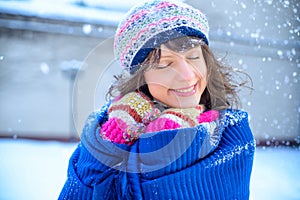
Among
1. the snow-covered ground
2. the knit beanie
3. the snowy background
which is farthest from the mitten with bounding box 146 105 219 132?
the snowy background

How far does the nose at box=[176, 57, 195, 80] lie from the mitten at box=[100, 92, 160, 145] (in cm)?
8

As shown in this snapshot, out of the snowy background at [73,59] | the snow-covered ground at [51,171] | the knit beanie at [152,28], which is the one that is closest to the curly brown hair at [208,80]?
the knit beanie at [152,28]

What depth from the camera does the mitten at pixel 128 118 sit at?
0.70 m

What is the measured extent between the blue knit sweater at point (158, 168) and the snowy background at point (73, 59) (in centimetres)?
149

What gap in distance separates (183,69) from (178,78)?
0.06ft

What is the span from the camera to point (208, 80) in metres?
0.80

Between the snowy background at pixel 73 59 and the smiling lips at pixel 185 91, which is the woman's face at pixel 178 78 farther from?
the snowy background at pixel 73 59

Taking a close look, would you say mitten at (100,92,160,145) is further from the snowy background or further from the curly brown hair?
the snowy background

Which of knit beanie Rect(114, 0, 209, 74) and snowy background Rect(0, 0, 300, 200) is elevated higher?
knit beanie Rect(114, 0, 209, 74)

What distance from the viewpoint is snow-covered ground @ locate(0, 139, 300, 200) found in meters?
1.82

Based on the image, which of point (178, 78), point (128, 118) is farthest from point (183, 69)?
point (128, 118)

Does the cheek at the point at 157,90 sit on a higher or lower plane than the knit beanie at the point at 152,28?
lower

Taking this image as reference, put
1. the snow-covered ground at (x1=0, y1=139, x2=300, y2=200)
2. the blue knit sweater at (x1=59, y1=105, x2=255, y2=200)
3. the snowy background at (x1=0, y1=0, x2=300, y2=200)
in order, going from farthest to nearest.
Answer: the snowy background at (x1=0, y1=0, x2=300, y2=200) → the snow-covered ground at (x1=0, y1=139, x2=300, y2=200) → the blue knit sweater at (x1=59, y1=105, x2=255, y2=200)

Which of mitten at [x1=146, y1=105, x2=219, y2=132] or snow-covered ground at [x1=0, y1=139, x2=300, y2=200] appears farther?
snow-covered ground at [x1=0, y1=139, x2=300, y2=200]
